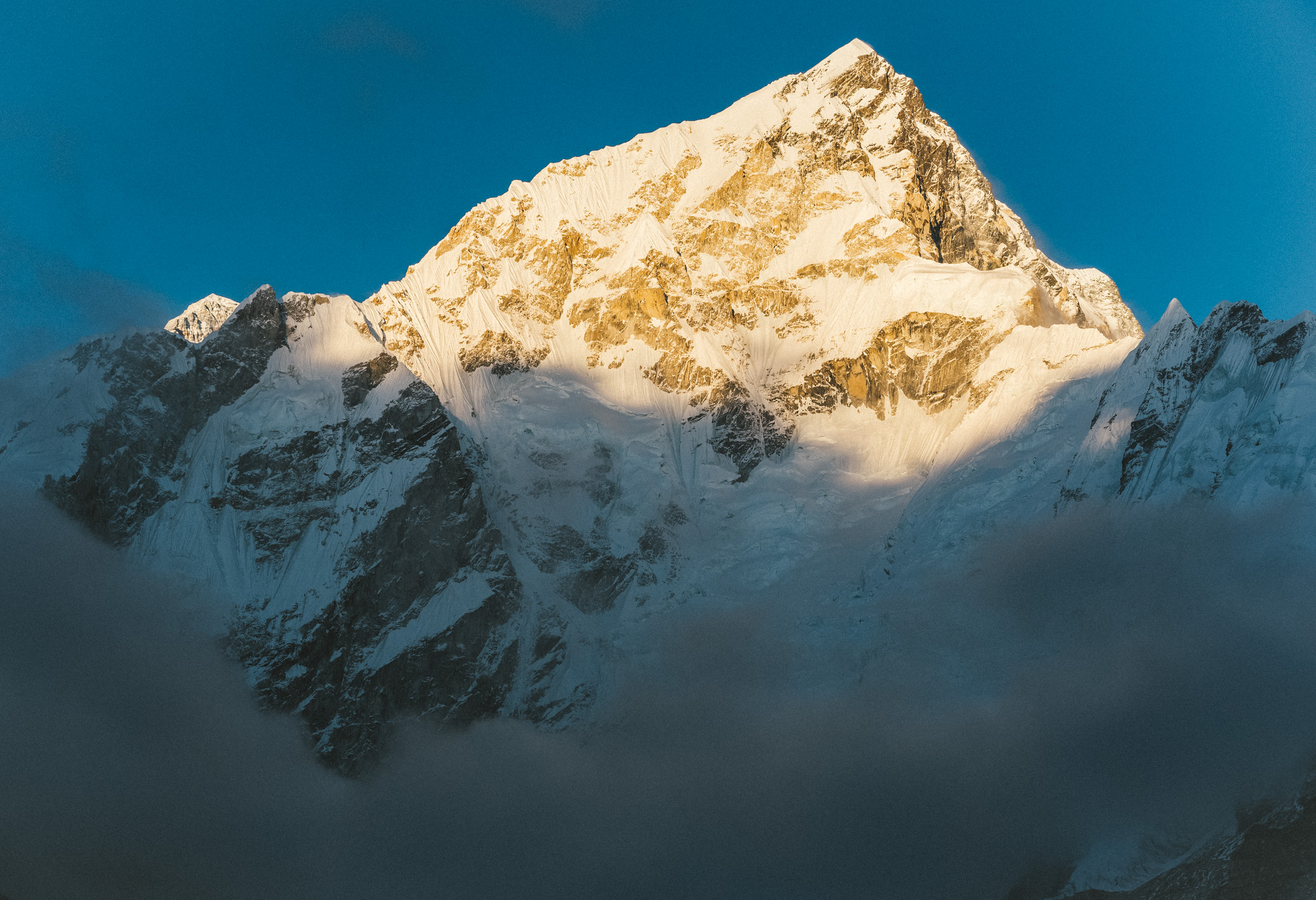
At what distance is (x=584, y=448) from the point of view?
172750 mm

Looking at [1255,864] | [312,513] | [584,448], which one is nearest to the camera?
[1255,864]

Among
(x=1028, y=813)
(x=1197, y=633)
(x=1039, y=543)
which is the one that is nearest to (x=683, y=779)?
(x=1028, y=813)

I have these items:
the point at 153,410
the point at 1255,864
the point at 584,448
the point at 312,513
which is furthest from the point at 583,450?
the point at 1255,864

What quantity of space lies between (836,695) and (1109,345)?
56.2 metres

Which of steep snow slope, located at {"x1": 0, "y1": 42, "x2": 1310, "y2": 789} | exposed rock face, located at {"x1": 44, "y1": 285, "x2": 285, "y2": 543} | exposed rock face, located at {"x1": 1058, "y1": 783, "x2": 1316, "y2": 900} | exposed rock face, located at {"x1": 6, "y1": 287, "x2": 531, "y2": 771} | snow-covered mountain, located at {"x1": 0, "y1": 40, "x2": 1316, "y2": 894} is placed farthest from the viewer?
exposed rock face, located at {"x1": 44, "y1": 285, "x2": 285, "y2": 543}

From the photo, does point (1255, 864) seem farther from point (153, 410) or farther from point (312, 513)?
point (153, 410)

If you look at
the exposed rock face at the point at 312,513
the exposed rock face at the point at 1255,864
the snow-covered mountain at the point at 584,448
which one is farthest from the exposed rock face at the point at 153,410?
the exposed rock face at the point at 1255,864

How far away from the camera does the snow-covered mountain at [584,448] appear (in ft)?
486

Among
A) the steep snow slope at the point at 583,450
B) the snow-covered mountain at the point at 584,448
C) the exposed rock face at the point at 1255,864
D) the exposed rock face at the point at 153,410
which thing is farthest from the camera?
the exposed rock face at the point at 153,410

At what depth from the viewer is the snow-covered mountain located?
14825cm

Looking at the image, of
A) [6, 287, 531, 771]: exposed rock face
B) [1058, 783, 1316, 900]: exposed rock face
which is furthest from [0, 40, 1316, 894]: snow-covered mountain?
[1058, 783, 1316, 900]: exposed rock face

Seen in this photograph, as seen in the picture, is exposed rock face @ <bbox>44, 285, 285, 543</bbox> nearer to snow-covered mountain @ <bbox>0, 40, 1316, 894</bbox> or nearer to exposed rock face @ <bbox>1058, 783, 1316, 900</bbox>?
snow-covered mountain @ <bbox>0, 40, 1316, 894</bbox>

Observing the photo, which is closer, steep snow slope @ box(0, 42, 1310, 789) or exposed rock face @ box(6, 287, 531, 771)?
steep snow slope @ box(0, 42, 1310, 789)

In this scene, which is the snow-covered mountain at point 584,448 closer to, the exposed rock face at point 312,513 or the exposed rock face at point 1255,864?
the exposed rock face at point 312,513
